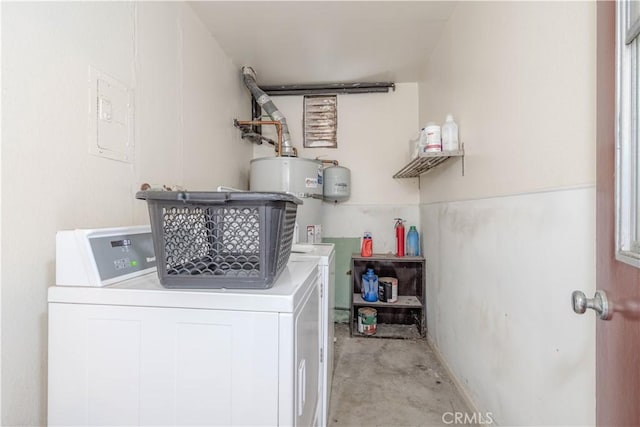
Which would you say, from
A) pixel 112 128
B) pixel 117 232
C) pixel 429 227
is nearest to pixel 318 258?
pixel 117 232

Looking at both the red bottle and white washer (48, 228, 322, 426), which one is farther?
the red bottle

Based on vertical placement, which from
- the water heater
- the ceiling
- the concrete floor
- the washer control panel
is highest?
the ceiling

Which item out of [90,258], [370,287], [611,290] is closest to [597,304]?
[611,290]

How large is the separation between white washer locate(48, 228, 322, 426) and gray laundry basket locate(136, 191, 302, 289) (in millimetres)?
39

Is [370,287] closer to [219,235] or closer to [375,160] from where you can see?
[375,160]

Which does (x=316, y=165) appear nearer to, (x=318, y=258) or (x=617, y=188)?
(x=318, y=258)

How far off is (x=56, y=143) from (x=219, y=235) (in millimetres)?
734

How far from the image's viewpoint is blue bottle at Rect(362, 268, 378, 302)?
2.75 metres

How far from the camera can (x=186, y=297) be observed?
721 millimetres

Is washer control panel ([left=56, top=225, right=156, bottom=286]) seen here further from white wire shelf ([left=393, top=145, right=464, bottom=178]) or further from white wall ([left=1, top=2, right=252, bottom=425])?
white wire shelf ([left=393, top=145, right=464, bottom=178])

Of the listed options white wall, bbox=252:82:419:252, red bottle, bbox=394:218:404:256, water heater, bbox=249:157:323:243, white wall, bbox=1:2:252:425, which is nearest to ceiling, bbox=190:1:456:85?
white wall, bbox=252:82:419:252

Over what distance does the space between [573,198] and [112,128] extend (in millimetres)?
1771

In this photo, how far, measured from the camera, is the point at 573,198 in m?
0.94

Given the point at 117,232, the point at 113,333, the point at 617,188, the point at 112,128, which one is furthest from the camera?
the point at 112,128
